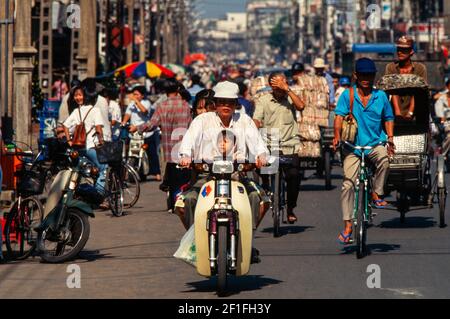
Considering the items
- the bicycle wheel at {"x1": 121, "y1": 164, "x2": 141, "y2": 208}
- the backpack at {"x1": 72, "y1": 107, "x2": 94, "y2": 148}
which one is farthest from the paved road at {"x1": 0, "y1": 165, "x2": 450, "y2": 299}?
the bicycle wheel at {"x1": 121, "y1": 164, "x2": 141, "y2": 208}

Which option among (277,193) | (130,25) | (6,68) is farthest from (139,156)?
(130,25)

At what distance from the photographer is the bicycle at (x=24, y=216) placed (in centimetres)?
1345

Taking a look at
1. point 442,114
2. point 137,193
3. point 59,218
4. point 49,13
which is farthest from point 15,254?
point 49,13

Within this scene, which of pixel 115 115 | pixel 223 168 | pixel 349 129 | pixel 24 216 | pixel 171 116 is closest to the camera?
pixel 223 168

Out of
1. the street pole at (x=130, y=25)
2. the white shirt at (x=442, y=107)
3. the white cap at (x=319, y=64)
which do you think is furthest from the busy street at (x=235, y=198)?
the street pole at (x=130, y=25)

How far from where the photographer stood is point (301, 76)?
20.2 metres

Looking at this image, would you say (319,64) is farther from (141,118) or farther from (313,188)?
(141,118)

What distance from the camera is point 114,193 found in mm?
18188

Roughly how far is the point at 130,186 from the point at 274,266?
761 cm

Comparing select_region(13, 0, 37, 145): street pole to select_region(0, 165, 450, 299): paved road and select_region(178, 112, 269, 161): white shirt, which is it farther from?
select_region(178, 112, 269, 161): white shirt

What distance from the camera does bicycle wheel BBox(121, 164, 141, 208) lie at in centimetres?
1948
